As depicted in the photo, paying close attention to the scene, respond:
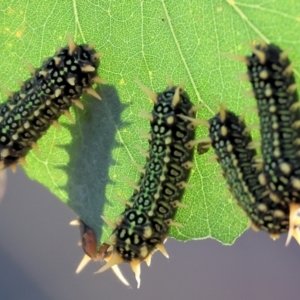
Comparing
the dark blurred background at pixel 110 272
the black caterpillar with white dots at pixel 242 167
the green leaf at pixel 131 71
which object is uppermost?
the green leaf at pixel 131 71

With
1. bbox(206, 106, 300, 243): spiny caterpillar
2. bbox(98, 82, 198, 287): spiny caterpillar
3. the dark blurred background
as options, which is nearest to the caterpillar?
bbox(206, 106, 300, 243): spiny caterpillar

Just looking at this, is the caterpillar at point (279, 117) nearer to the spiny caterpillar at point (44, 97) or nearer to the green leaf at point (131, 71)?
the green leaf at point (131, 71)

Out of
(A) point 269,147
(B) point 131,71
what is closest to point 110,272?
(B) point 131,71

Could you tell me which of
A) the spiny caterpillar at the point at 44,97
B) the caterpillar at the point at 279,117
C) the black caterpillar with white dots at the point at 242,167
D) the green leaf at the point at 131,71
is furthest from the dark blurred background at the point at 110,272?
the caterpillar at the point at 279,117

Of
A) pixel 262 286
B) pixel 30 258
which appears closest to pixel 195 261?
pixel 262 286

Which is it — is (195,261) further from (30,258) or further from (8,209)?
(8,209)

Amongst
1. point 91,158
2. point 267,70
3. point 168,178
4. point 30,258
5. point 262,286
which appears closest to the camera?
point 267,70
